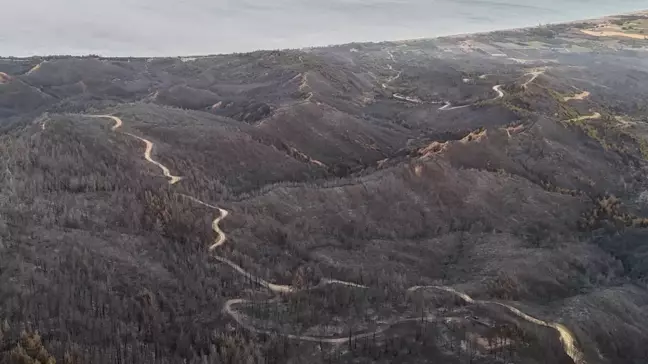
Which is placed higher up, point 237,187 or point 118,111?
point 118,111

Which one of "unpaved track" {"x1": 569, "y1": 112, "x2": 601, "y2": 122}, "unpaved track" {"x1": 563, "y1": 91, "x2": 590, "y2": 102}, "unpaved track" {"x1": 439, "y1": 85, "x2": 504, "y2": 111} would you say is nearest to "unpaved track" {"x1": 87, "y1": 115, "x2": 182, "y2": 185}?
"unpaved track" {"x1": 439, "y1": 85, "x2": 504, "y2": 111}

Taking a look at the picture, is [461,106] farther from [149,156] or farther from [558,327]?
[558,327]

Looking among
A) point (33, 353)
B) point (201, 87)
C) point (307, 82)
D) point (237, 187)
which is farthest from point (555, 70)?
point (33, 353)

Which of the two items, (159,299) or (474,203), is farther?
(474,203)

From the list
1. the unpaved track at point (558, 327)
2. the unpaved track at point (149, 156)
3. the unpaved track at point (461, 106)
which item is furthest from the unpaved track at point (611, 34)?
the unpaved track at point (558, 327)

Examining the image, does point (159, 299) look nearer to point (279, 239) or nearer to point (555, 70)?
point (279, 239)

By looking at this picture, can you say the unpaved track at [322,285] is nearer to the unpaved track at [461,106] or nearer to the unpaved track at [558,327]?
the unpaved track at [558,327]

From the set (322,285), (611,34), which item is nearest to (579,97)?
(322,285)

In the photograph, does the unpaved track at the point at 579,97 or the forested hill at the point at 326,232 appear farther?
the unpaved track at the point at 579,97
